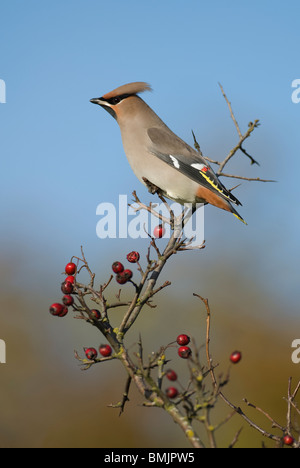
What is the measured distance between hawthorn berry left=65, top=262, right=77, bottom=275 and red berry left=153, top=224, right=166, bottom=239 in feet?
1.47

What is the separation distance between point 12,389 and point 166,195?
5.25 meters

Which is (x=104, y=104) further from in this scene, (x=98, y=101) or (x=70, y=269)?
(x=70, y=269)

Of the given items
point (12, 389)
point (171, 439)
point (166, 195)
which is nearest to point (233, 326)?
point (171, 439)

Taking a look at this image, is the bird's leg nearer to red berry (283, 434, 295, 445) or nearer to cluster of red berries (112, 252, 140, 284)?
cluster of red berries (112, 252, 140, 284)

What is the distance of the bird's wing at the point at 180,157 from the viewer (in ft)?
12.2

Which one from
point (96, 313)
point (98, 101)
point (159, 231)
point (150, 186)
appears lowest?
point (96, 313)

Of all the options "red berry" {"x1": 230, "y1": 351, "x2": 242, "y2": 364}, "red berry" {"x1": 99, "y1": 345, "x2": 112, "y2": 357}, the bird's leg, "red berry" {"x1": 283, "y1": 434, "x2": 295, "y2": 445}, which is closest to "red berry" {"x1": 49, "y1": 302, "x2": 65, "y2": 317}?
"red berry" {"x1": 99, "y1": 345, "x2": 112, "y2": 357}

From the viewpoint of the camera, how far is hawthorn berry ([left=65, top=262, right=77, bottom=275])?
2326 millimetres

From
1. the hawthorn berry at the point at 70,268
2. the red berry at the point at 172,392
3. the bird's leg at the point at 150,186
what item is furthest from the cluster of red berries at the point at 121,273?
the bird's leg at the point at 150,186

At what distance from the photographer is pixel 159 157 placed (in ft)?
12.4

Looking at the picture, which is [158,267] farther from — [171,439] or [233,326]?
[233,326]

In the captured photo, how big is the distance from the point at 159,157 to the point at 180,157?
175mm

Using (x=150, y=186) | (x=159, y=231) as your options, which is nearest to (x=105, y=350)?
(x=159, y=231)
